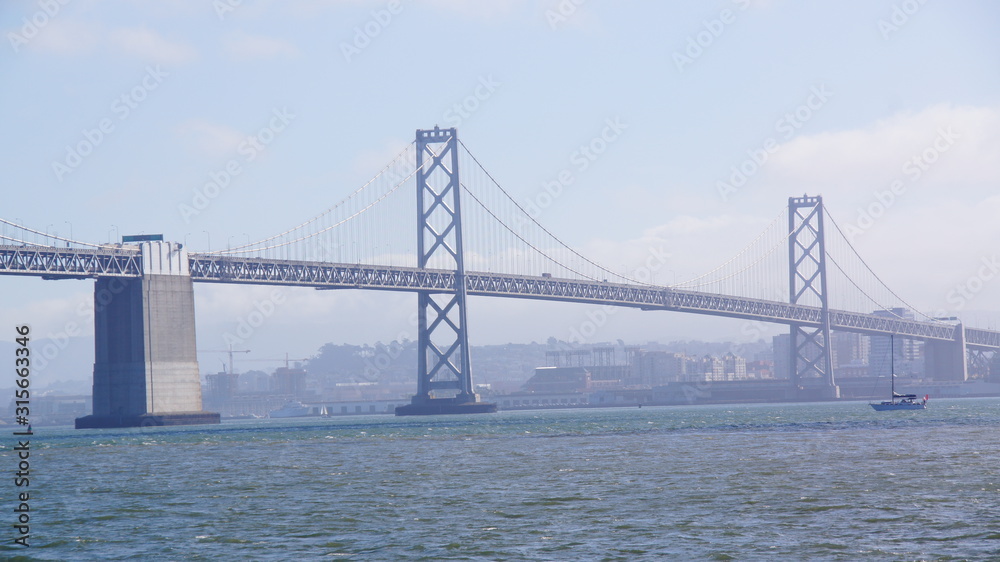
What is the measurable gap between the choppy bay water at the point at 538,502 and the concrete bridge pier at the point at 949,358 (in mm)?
116004

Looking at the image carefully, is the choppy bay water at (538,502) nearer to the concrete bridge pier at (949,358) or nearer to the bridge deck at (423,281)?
the bridge deck at (423,281)

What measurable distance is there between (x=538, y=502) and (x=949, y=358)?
478 feet

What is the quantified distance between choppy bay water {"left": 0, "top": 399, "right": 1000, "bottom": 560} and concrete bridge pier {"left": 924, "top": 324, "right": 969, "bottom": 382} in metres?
116

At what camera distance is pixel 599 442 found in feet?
166

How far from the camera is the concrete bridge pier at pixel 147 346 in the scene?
3078 inches

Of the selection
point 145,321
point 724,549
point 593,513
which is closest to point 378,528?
point 593,513

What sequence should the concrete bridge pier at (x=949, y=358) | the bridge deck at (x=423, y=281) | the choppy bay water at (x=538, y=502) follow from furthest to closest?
1. the concrete bridge pier at (x=949, y=358)
2. the bridge deck at (x=423, y=281)
3. the choppy bay water at (x=538, y=502)

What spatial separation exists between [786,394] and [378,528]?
13115 centimetres

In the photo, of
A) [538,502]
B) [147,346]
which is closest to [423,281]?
[147,346]

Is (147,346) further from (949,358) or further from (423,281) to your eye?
(949,358)

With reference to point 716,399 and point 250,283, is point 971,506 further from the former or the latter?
point 716,399

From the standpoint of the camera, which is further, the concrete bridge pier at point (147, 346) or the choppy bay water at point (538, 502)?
the concrete bridge pier at point (147, 346)

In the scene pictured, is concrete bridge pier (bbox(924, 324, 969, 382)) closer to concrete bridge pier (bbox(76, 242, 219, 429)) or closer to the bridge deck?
the bridge deck

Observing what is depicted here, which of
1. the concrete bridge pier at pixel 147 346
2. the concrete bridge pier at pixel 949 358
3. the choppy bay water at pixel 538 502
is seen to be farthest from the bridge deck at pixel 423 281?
the choppy bay water at pixel 538 502
